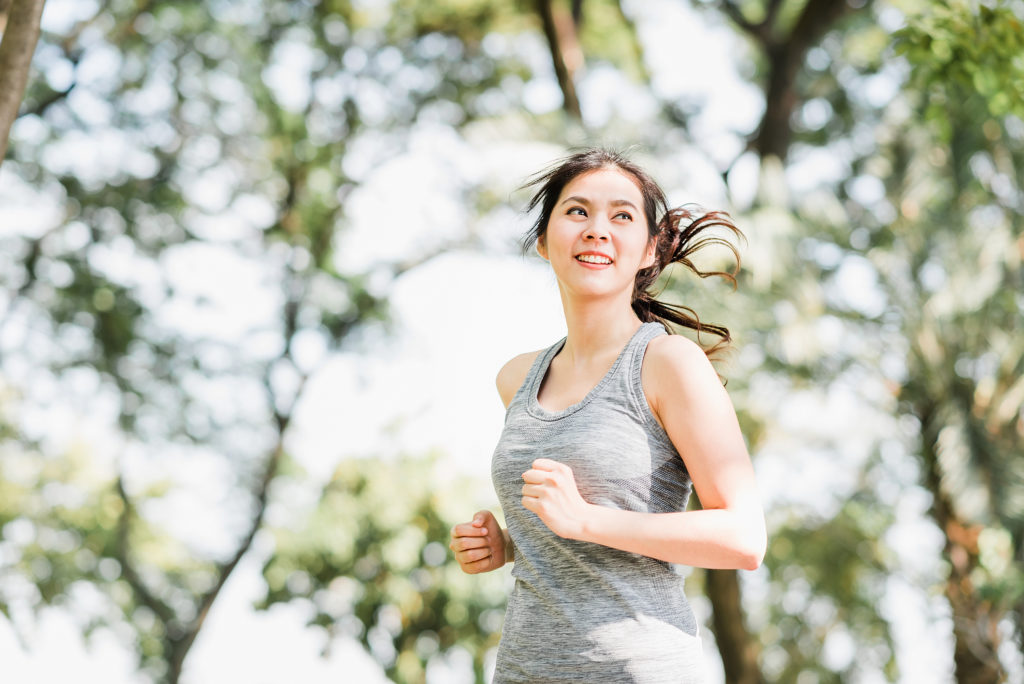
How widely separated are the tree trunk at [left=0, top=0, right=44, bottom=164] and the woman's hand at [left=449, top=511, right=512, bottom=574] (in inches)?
55.4

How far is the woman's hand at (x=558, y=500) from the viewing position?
151 cm

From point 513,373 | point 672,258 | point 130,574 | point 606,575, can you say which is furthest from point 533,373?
point 130,574

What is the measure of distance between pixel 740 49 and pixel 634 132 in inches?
195

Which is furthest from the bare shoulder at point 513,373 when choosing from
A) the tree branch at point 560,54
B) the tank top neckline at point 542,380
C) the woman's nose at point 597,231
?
the tree branch at point 560,54

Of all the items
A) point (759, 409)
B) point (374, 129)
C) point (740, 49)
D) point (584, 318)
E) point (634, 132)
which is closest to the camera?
point (584, 318)

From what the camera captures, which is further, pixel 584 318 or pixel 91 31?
pixel 91 31

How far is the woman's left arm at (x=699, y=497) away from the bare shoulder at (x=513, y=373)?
522 millimetres

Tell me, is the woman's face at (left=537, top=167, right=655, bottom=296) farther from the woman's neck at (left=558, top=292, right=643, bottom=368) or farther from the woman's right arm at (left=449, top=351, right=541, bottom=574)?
the woman's right arm at (left=449, top=351, right=541, bottom=574)

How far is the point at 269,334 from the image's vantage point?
12539mm

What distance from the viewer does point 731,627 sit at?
9.15m

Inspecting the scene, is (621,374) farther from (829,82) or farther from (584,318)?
(829,82)

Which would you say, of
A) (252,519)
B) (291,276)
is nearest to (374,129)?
(291,276)

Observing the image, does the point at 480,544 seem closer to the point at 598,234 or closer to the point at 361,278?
the point at 598,234

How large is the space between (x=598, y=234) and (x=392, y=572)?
949 cm
